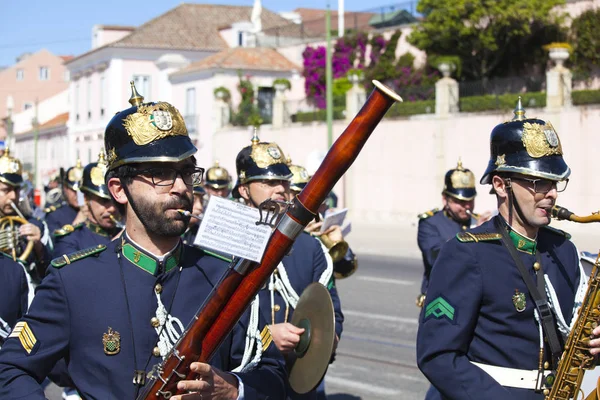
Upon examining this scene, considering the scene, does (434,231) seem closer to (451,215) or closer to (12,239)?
(451,215)

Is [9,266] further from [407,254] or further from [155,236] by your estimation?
[407,254]

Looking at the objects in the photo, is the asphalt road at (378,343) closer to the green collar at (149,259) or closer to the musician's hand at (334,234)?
the musician's hand at (334,234)

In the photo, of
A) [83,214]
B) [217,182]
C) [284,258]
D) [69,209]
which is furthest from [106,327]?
[69,209]

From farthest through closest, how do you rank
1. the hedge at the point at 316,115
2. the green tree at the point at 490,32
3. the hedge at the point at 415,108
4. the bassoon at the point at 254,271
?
the hedge at the point at 316,115, the green tree at the point at 490,32, the hedge at the point at 415,108, the bassoon at the point at 254,271

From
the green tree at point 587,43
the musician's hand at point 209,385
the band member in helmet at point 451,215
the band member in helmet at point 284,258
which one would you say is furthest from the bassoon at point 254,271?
the green tree at point 587,43

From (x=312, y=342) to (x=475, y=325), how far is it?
0.83 metres

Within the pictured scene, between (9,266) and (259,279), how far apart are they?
3052 millimetres

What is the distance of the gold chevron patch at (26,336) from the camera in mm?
3635

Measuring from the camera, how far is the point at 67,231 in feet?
27.3

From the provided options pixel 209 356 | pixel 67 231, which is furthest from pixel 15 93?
pixel 209 356

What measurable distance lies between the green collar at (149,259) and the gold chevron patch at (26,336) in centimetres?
47

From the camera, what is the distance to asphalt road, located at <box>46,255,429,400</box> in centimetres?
914

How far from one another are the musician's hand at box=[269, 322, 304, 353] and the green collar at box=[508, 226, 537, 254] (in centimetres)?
115

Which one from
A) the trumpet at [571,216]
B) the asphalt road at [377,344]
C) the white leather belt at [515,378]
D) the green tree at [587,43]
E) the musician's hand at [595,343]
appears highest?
the green tree at [587,43]
